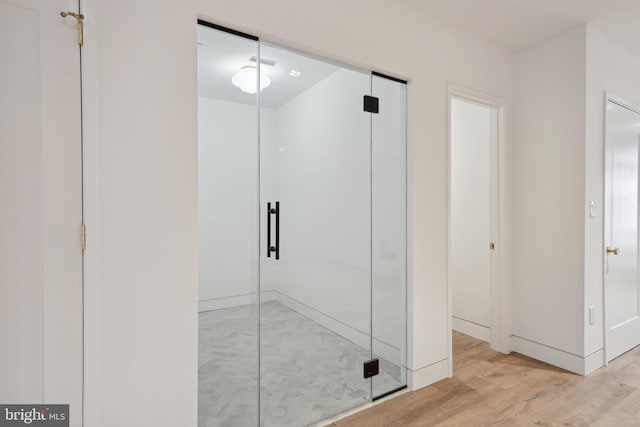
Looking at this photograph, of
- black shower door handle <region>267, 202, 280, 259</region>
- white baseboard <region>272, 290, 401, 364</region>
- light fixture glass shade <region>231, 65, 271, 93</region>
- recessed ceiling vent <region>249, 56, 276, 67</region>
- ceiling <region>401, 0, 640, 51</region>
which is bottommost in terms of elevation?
white baseboard <region>272, 290, 401, 364</region>

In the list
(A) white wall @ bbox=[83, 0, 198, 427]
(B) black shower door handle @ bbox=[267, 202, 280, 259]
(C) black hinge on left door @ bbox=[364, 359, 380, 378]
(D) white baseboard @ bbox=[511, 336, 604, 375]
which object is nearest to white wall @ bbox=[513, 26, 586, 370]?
(D) white baseboard @ bbox=[511, 336, 604, 375]

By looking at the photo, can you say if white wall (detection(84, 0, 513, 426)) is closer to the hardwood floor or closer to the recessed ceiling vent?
the recessed ceiling vent

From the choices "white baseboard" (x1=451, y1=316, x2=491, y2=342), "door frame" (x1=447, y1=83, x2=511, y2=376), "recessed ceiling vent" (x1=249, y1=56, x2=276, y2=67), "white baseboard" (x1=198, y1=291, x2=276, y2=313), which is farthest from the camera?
"white baseboard" (x1=451, y1=316, x2=491, y2=342)

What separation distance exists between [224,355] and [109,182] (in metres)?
1.06

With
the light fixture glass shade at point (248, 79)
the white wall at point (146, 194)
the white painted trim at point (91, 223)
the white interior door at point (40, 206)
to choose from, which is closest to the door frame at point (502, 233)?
the white wall at point (146, 194)

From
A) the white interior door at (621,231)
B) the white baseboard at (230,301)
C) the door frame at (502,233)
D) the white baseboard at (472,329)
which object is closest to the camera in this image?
the white baseboard at (230,301)

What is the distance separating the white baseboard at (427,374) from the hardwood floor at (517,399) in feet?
0.14

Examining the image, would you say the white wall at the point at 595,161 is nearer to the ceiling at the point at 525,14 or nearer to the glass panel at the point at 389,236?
the ceiling at the point at 525,14

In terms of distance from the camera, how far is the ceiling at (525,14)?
234 cm

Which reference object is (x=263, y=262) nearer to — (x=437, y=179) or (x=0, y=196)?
(x=0, y=196)

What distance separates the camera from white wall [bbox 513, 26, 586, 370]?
264cm

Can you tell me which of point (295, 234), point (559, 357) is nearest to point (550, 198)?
point (559, 357)

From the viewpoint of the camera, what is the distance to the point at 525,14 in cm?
248

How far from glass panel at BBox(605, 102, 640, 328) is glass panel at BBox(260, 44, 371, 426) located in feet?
7.67
